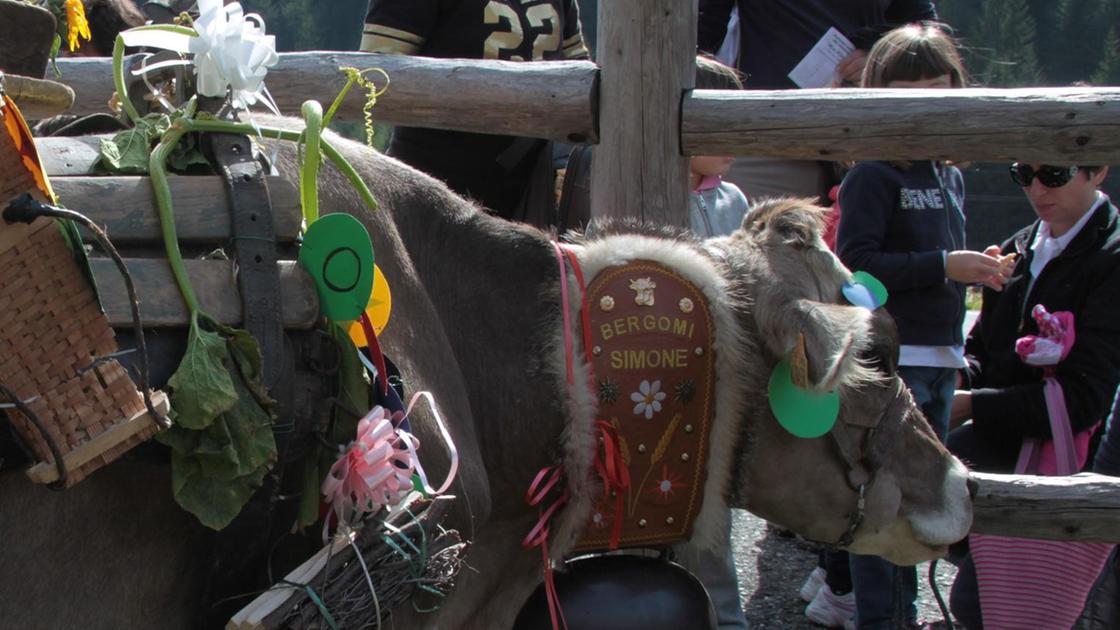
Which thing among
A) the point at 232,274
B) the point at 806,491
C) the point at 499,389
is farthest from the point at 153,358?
the point at 806,491

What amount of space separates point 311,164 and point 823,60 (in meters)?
3.32

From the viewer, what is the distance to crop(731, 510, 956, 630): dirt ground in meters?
4.37

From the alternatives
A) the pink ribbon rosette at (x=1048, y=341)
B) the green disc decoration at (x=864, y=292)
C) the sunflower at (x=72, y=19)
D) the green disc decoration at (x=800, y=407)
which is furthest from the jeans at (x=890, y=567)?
the sunflower at (x=72, y=19)

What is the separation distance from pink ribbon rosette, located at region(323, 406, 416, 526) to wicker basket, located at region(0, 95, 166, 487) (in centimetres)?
35

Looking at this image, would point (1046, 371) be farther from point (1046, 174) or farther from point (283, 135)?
point (283, 135)

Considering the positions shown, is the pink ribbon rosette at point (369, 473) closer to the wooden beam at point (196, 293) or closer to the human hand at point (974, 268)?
the wooden beam at point (196, 293)

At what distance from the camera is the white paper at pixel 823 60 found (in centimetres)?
481

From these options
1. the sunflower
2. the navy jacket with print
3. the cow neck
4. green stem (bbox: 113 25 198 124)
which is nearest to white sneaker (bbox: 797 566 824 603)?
the navy jacket with print

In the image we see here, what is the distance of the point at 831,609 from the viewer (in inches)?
169

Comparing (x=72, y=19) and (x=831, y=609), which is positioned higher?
(x=72, y=19)

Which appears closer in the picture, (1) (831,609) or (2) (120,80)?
(2) (120,80)

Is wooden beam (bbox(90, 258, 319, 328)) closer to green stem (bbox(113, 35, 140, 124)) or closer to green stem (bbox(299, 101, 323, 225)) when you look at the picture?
green stem (bbox(299, 101, 323, 225))

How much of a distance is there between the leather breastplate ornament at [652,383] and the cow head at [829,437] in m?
0.12

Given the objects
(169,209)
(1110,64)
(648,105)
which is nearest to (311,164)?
(169,209)
